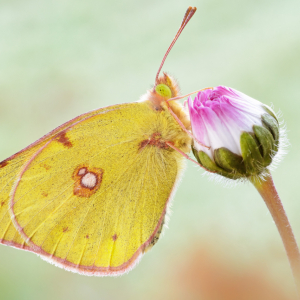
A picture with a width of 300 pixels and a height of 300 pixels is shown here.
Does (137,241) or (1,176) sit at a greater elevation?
(1,176)

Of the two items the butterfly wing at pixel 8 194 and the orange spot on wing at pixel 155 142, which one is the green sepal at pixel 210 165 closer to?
the orange spot on wing at pixel 155 142

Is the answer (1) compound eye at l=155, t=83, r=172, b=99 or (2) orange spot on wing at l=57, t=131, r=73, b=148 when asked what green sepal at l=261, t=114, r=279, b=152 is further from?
(2) orange spot on wing at l=57, t=131, r=73, b=148

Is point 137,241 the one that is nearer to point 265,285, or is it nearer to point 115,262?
point 115,262

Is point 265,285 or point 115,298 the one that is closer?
point 265,285

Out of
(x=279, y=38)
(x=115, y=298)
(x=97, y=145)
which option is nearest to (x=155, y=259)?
(x=115, y=298)

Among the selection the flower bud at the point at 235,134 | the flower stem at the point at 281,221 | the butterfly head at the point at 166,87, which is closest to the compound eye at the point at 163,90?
the butterfly head at the point at 166,87

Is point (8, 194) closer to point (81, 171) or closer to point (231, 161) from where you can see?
point (81, 171)

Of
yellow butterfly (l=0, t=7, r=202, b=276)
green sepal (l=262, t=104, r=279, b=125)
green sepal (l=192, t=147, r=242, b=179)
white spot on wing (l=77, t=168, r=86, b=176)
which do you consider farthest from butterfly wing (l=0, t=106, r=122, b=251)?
green sepal (l=262, t=104, r=279, b=125)
